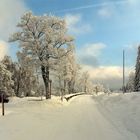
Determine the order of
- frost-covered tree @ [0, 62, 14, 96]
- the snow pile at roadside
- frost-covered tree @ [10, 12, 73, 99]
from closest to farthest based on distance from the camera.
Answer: the snow pile at roadside < frost-covered tree @ [10, 12, 73, 99] < frost-covered tree @ [0, 62, 14, 96]

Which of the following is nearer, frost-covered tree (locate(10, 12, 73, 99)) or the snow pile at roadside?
the snow pile at roadside

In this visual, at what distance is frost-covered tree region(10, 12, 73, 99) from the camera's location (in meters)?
44.5

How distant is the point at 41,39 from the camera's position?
1785 inches

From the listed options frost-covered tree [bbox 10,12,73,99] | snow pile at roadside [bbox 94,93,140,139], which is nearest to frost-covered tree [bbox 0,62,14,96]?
frost-covered tree [bbox 10,12,73,99]

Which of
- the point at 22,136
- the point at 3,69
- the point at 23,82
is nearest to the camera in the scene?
the point at 22,136

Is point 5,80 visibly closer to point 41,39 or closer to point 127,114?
point 41,39

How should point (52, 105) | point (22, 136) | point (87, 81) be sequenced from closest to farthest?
1. point (22, 136)
2. point (52, 105)
3. point (87, 81)

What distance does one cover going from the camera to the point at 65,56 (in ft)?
150

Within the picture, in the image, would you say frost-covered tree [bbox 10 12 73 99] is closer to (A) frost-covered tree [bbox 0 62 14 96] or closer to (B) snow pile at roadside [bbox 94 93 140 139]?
(B) snow pile at roadside [bbox 94 93 140 139]

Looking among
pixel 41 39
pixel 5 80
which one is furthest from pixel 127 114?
pixel 5 80

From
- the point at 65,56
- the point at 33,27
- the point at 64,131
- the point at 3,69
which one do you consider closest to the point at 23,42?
the point at 33,27

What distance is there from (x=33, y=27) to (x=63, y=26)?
4003 mm

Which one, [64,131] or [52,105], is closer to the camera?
[64,131]

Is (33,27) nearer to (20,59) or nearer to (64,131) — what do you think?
(20,59)
